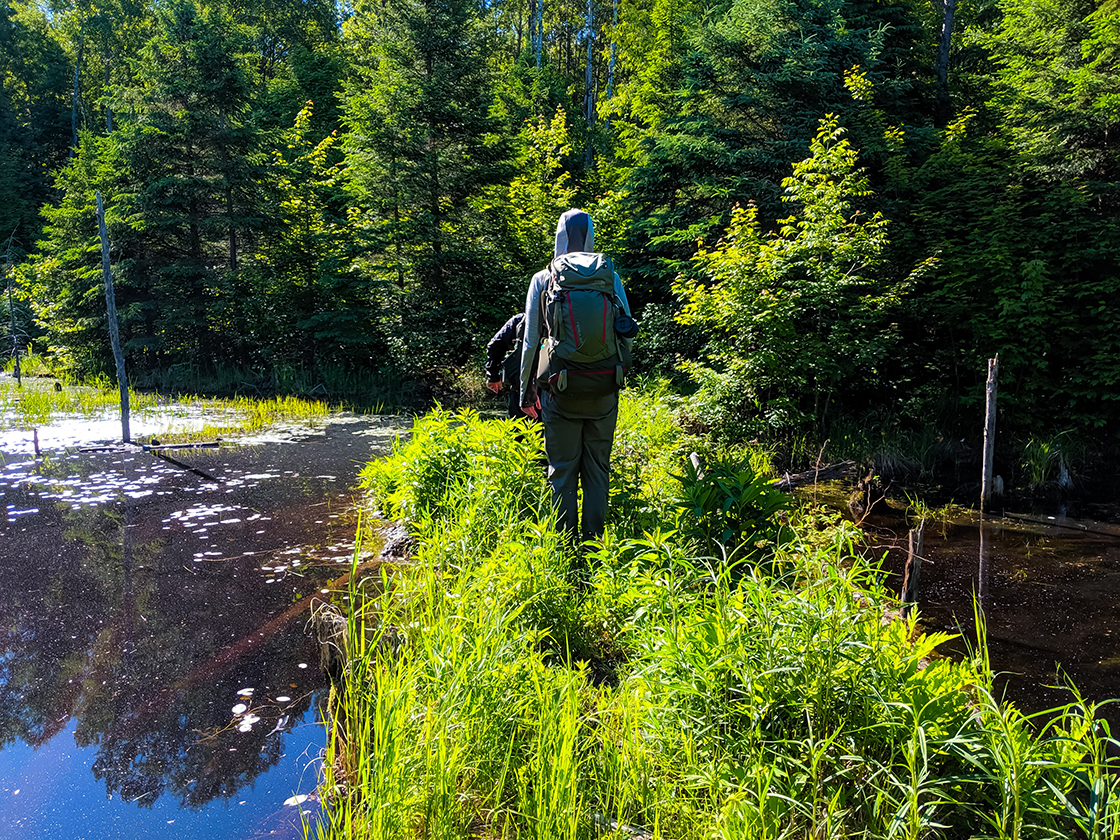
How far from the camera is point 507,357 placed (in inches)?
187

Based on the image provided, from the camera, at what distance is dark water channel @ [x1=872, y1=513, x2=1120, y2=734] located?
399cm

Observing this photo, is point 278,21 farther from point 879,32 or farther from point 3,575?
point 3,575

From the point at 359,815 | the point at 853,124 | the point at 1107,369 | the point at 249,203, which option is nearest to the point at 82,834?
the point at 359,815

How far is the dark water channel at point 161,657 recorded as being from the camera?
2.60 m

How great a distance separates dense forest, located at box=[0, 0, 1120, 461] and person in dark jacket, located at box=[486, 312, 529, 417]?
208 inches

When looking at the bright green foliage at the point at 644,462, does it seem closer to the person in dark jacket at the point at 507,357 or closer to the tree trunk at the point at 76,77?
the person in dark jacket at the point at 507,357

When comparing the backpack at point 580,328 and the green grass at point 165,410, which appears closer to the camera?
the backpack at point 580,328

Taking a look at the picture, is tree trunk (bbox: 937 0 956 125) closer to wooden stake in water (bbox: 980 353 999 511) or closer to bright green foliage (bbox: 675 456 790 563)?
wooden stake in water (bbox: 980 353 999 511)

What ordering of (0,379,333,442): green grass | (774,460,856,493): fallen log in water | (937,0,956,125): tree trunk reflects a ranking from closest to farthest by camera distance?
(774,460,856,493): fallen log in water, (0,379,333,442): green grass, (937,0,956,125): tree trunk

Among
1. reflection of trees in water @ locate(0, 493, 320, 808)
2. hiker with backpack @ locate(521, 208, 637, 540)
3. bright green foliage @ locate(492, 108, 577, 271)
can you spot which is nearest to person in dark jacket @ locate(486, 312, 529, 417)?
hiker with backpack @ locate(521, 208, 637, 540)

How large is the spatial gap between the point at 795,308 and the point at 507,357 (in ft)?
19.2

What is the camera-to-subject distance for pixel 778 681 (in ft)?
7.85

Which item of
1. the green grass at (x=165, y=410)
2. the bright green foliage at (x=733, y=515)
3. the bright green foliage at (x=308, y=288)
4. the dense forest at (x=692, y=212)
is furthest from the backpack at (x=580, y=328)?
the bright green foliage at (x=308, y=288)

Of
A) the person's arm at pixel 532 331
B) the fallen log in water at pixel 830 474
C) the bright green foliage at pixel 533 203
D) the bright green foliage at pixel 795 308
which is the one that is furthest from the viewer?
the bright green foliage at pixel 533 203
